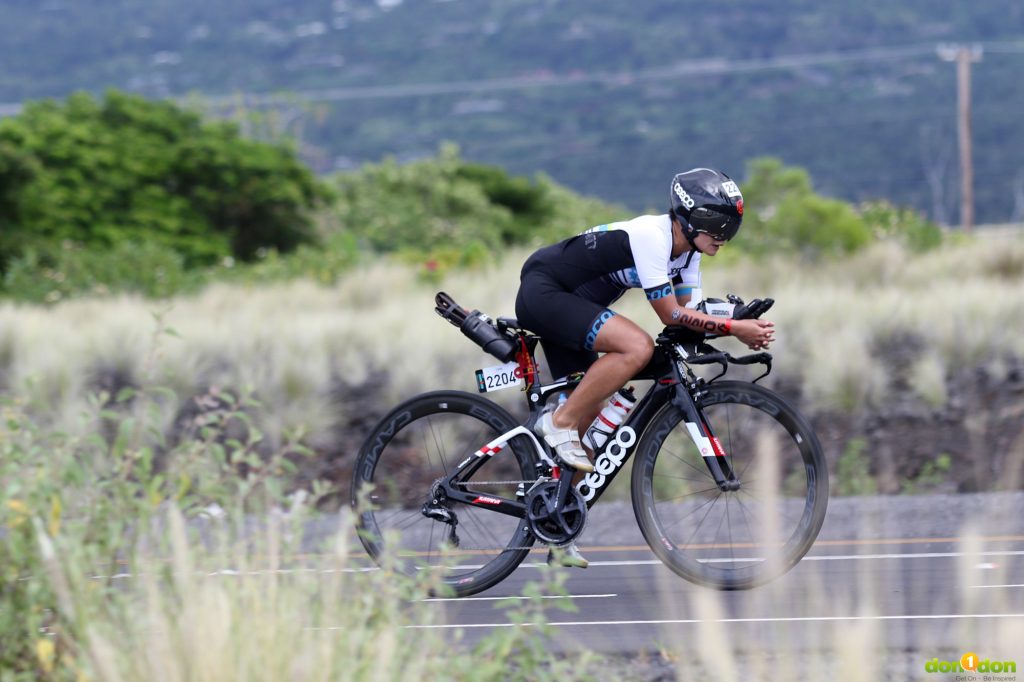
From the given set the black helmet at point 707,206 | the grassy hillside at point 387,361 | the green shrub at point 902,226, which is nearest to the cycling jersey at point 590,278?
the black helmet at point 707,206

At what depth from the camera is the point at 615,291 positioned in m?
6.49

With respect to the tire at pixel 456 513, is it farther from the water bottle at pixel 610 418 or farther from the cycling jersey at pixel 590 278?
the cycling jersey at pixel 590 278

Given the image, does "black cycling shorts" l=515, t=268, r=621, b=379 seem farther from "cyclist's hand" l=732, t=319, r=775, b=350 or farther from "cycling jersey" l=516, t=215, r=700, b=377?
"cyclist's hand" l=732, t=319, r=775, b=350

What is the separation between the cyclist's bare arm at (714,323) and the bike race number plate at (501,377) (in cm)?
83

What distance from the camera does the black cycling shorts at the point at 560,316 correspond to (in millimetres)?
6254

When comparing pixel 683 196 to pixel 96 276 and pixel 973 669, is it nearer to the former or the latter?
pixel 973 669

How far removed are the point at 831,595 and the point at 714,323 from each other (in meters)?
1.39

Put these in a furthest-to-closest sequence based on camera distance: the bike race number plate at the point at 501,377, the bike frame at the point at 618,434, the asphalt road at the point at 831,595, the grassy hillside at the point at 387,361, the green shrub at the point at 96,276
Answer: the green shrub at the point at 96,276 → the grassy hillside at the point at 387,361 → the bike race number plate at the point at 501,377 → the bike frame at the point at 618,434 → the asphalt road at the point at 831,595

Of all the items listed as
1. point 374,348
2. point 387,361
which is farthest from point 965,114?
point 387,361

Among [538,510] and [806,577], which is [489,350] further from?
[806,577]

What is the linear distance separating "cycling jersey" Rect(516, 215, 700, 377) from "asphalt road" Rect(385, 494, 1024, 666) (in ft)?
3.76

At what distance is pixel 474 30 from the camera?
195 metres

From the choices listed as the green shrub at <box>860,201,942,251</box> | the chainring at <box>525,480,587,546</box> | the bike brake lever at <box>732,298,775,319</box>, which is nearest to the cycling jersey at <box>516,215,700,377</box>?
the bike brake lever at <box>732,298,775,319</box>

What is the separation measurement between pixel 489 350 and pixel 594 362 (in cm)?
52
